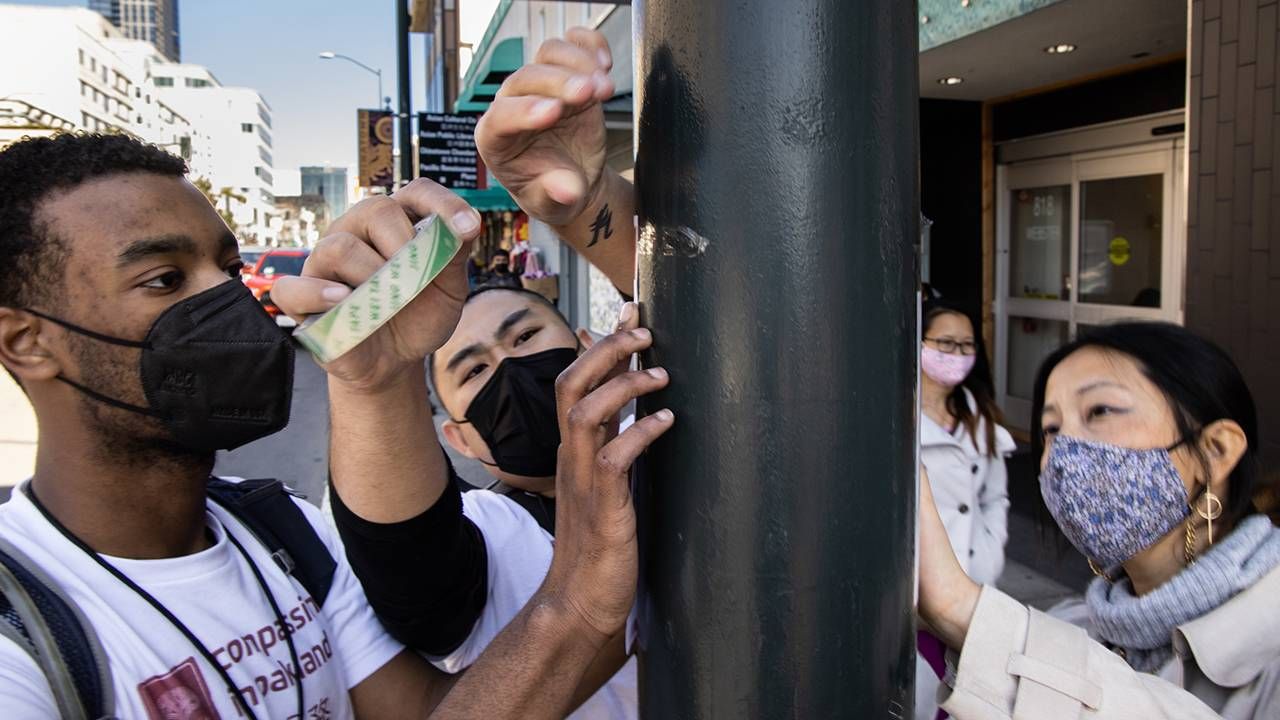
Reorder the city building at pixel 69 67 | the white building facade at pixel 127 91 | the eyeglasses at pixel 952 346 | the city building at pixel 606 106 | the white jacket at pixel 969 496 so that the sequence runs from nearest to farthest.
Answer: the white jacket at pixel 969 496, the eyeglasses at pixel 952 346, the city building at pixel 606 106, the white building facade at pixel 127 91, the city building at pixel 69 67

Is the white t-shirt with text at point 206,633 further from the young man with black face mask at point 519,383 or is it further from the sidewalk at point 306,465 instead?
the sidewalk at point 306,465

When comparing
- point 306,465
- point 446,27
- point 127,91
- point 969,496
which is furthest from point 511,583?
point 127,91

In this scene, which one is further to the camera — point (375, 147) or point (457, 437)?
point (375, 147)

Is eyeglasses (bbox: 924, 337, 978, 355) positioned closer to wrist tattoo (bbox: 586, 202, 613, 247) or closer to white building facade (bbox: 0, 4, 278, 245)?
wrist tattoo (bbox: 586, 202, 613, 247)

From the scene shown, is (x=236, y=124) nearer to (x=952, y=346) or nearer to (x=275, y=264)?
(x=275, y=264)

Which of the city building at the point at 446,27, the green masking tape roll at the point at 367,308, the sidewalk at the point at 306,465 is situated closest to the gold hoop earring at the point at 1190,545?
the sidewalk at the point at 306,465

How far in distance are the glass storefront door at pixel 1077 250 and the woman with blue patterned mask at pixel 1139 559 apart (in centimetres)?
571

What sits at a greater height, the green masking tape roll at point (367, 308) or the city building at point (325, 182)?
the city building at point (325, 182)

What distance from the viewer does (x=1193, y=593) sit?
200 cm

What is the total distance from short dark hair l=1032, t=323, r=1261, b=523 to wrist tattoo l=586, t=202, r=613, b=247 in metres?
1.40

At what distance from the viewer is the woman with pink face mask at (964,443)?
3926 millimetres

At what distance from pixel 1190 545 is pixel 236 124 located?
126 meters

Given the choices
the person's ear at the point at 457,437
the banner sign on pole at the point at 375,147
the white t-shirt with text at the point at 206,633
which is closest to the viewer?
the white t-shirt with text at the point at 206,633

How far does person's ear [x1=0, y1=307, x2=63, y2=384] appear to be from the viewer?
Result: 1694 mm
